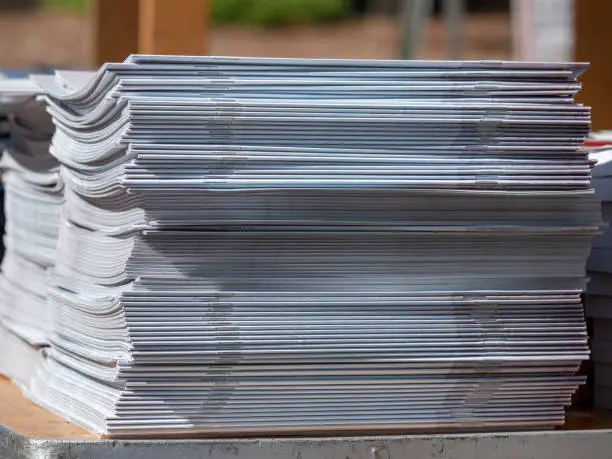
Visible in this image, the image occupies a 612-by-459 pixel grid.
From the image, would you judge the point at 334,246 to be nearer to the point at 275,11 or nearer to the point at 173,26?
the point at 173,26

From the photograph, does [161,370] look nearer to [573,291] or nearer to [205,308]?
[205,308]

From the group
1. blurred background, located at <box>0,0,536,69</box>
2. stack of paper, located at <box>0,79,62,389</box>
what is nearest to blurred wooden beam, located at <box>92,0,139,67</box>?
stack of paper, located at <box>0,79,62,389</box>

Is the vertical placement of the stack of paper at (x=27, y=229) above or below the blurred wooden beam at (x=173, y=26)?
below

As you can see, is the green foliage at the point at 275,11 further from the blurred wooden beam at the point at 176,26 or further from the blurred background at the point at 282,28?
the blurred wooden beam at the point at 176,26

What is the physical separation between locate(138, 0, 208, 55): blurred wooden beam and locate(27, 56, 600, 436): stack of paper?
9.58 ft

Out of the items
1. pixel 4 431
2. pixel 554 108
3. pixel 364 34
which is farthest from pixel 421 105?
pixel 364 34

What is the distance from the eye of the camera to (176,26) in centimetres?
646

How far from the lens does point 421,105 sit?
11.0 feet

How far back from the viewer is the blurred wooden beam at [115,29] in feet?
30.2

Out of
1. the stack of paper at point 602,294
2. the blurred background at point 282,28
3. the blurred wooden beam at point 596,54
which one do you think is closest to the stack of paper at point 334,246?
the stack of paper at point 602,294

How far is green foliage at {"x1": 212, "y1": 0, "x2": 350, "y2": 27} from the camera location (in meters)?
39.3

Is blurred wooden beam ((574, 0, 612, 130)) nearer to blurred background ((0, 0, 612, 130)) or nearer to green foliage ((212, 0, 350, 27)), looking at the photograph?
blurred background ((0, 0, 612, 130))

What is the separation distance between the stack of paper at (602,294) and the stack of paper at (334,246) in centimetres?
45

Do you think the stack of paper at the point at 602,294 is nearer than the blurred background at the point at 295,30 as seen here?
Yes
